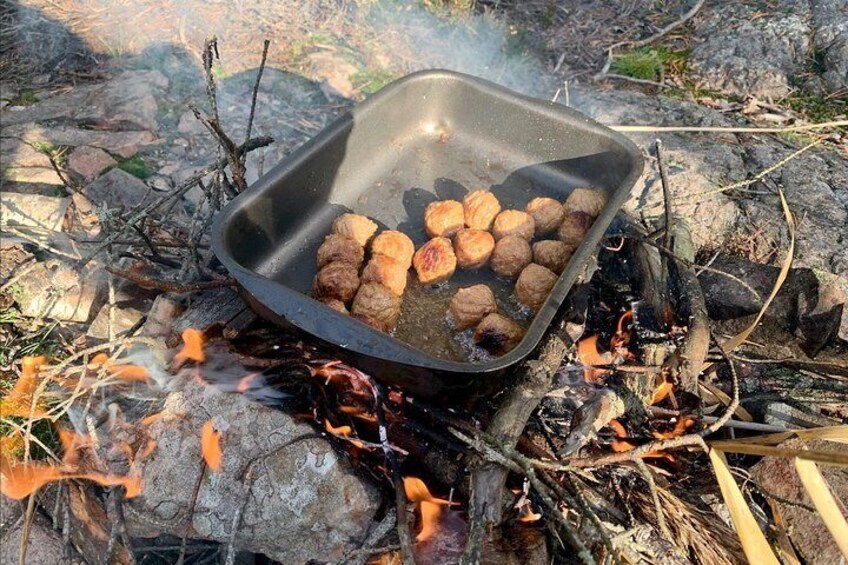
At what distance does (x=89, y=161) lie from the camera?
4.48m

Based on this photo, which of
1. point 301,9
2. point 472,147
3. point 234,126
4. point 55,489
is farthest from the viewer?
point 301,9

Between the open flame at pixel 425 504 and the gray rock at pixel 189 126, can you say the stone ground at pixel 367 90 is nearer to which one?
the gray rock at pixel 189 126

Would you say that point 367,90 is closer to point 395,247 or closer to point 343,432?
point 395,247

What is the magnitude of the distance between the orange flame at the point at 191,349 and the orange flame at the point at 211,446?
1.19 feet

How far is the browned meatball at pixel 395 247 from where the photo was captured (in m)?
2.98

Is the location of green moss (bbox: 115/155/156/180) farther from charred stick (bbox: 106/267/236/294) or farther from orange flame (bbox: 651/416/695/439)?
orange flame (bbox: 651/416/695/439)

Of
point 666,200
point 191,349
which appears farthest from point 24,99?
point 666,200

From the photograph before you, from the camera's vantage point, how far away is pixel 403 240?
3.04m

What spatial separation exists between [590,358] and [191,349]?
1.91 m

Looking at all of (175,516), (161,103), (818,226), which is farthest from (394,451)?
(161,103)

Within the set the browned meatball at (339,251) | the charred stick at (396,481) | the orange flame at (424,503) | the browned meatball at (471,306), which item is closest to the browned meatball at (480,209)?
the browned meatball at (471,306)

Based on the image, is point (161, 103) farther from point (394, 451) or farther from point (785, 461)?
point (785, 461)

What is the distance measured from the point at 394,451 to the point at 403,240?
114 centimetres

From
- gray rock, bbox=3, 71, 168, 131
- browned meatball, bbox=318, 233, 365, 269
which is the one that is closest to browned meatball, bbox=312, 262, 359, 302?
browned meatball, bbox=318, 233, 365, 269
